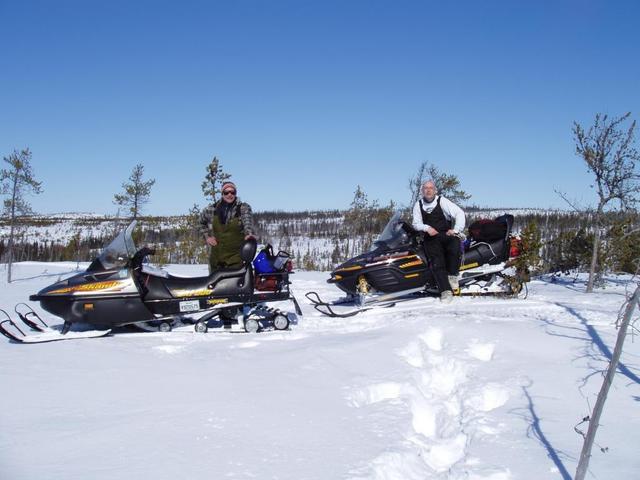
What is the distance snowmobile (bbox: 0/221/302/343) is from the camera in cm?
529

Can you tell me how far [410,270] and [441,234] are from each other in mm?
687

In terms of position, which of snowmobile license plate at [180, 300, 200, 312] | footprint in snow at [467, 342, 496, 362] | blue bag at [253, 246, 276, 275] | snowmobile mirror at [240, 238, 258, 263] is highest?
snowmobile mirror at [240, 238, 258, 263]

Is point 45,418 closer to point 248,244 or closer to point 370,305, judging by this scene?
point 248,244

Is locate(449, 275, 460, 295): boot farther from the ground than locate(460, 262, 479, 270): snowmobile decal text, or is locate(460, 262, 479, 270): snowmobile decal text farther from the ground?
locate(460, 262, 479, 270): snowmobile decal text

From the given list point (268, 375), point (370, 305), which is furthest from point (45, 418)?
point (370, 305)

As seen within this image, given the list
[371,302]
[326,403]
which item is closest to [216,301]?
[371,302]

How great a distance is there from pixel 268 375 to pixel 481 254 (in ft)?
14.2

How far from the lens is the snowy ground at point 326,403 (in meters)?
2.55

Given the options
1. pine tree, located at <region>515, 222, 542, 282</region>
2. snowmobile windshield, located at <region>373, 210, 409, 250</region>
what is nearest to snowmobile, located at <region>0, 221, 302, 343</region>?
snowmobile windshield, located at <region>373, 210, 409, 250</region>

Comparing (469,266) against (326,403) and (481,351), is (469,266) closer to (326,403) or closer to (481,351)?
(481,351)

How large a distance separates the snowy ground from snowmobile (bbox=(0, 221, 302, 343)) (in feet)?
1.10

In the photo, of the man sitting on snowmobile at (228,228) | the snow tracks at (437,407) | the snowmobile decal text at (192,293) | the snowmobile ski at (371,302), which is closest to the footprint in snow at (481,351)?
the snow tracks at (437,407)

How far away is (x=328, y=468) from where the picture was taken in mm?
2523

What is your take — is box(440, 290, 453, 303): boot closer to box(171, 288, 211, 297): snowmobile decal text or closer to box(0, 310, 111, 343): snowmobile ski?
box(171, 288, 211, 297): snowmobile decal text
